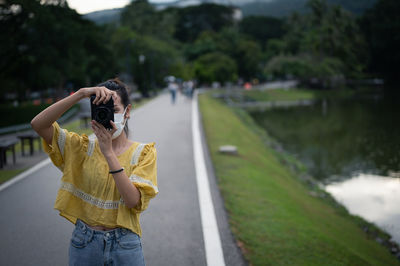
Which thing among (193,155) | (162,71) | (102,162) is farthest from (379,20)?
(102,162)

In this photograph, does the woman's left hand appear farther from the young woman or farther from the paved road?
the paved road

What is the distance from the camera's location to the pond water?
11.6m

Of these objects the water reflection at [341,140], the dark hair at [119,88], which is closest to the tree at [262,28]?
the water reflection at [341,140]

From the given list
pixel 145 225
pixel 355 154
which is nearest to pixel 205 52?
pixel 355 154

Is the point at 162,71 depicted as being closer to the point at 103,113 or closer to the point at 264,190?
the point at 264,190

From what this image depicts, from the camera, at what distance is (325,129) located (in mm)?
28234

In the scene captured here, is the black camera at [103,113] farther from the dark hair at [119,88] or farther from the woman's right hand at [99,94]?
the dark hair at [119,88]

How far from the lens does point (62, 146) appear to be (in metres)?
2.62

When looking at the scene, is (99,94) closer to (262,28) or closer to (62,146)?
(62,146)

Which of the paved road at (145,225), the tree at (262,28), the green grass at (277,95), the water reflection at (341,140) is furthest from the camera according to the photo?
the tree at (262,28)

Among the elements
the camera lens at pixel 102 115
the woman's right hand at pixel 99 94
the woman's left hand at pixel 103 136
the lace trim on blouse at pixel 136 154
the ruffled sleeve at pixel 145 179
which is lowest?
the ruffled sleeve at pixel 145 179

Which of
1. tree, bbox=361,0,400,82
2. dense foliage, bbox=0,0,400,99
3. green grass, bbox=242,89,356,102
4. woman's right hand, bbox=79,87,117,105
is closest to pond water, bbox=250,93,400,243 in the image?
woman's right hand, bbox=79,87,117,105

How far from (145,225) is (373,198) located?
9.23 meters

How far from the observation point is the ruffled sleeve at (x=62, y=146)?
2598 mm
